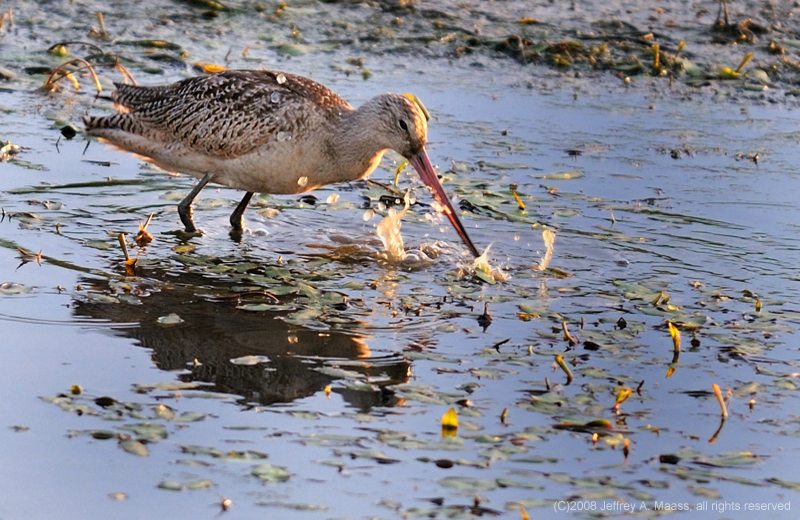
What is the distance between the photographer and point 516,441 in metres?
4.21

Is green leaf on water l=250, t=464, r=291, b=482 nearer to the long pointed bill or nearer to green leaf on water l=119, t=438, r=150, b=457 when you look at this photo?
green leaf on water l=119, t=438, r=150, b=457

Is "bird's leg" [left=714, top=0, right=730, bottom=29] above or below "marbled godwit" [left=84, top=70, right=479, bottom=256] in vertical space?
above

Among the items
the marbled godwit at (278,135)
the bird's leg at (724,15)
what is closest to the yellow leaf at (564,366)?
the marbled godwit at (278,135)

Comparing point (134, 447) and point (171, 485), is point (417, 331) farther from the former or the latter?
point (171, 485)

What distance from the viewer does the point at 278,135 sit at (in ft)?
21.2

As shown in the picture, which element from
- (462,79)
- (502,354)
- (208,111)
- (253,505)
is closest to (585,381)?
(502,354)

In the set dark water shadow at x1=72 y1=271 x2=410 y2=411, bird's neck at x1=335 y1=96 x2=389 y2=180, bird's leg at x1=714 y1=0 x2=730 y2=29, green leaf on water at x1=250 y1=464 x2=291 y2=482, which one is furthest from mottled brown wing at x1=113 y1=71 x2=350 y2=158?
bird's leg at x1=714 y1=0 x2=730 y2=29

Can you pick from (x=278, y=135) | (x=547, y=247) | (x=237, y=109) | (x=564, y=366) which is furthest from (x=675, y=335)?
(x=237, y=109)

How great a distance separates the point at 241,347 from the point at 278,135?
178 centimetres

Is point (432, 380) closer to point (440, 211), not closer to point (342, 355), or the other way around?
point (342, 355)

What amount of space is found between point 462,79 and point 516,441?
21.1 ft

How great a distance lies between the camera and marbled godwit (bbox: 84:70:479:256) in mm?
6469

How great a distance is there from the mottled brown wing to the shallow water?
1.86ft

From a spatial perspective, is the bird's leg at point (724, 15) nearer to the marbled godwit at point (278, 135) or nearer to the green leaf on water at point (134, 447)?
the marbled godwit at point (278, 135)
